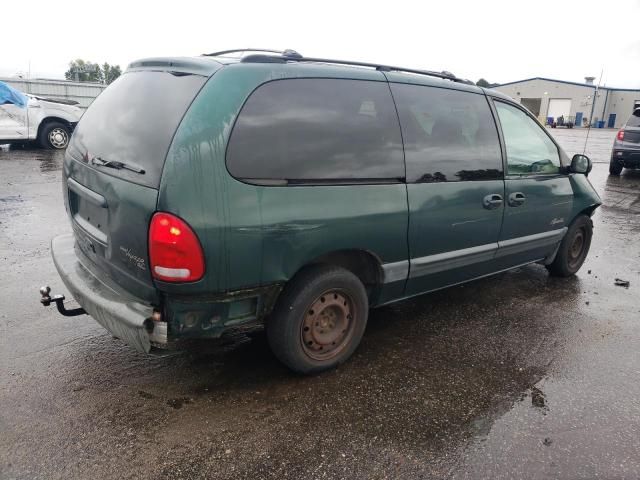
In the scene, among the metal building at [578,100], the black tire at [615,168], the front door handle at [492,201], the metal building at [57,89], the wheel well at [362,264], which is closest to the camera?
the wheel well at [362,264]

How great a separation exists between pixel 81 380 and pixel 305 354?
1.36m

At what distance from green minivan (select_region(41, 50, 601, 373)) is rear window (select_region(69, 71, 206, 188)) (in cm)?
1

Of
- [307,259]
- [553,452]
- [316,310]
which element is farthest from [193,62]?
[553,452]

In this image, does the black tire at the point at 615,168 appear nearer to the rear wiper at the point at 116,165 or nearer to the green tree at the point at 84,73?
the rear wiper at the point at 116,165

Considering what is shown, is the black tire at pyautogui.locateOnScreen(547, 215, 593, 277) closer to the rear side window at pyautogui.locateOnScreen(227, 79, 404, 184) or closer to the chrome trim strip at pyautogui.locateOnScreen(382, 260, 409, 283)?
the chrome trim strip at pyautogui.locateOnScreen(382, 260, 409, 283)

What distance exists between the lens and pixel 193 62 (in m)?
2.71

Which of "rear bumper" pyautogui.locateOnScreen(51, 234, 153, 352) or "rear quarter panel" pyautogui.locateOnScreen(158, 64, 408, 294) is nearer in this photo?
"rear quarter panel" pyautogui.locateOnScreen(158, 64, 408, 294)

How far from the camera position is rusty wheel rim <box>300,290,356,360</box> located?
296 cm

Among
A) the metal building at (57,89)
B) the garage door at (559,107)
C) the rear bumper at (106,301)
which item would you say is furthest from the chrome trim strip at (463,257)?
the garage door at (559,107)

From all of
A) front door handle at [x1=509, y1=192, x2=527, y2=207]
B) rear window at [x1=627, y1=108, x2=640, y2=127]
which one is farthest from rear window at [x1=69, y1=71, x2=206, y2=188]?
rear window at [x1=627, y1=108, x2=640, y2=127]

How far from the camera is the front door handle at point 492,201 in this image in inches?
144

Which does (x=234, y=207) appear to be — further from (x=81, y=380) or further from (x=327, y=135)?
(x=81, y=380)

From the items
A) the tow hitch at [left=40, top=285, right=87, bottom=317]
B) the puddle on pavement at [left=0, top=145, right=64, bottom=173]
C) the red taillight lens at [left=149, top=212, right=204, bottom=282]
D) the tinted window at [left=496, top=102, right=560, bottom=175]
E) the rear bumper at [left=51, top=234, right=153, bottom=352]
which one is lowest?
the puddle on pavement at [left=0, top=145, right=64, bottom=173]

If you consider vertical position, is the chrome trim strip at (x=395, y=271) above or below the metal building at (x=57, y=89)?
below
